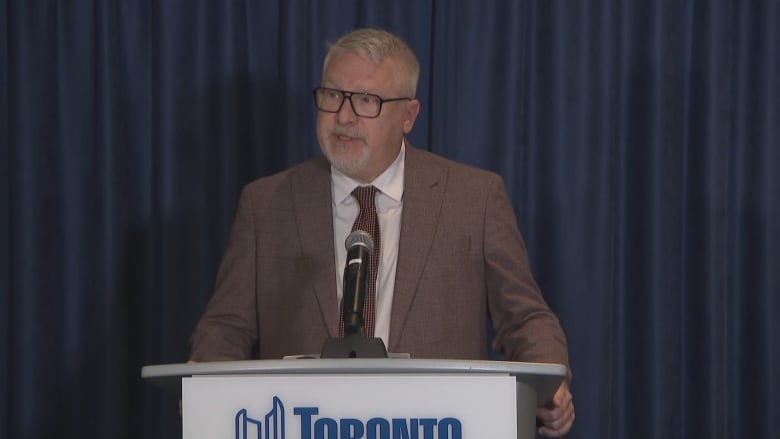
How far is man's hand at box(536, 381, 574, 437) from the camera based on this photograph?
211 cm

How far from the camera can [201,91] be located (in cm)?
355

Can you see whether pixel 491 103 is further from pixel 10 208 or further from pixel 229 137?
pixel 10 208

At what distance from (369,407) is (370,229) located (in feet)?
3.68

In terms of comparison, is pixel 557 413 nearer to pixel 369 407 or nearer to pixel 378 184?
pixel 369 407

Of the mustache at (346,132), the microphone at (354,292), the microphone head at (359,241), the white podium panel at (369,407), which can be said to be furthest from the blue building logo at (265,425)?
the mustache at (346,132)

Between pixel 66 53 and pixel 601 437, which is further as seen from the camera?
pixel 66 53

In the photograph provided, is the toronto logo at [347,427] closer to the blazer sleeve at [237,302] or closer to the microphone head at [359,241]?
the microphone head at [359,241]

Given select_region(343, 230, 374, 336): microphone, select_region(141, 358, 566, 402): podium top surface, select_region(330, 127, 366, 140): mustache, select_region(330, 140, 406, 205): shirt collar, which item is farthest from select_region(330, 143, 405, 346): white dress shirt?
select_region(141, 358, 566, 402): podium top surface

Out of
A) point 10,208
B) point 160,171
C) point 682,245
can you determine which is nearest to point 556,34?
point 682,245

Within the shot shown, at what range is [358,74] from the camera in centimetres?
262

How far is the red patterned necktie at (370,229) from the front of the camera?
2.55 metres

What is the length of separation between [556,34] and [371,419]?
2180 mm

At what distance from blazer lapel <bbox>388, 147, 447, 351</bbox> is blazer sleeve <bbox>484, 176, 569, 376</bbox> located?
0.15 metres

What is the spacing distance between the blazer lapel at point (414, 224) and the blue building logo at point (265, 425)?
0.96 meters
